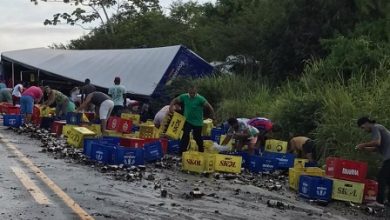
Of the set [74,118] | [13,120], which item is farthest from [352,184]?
[13,120]

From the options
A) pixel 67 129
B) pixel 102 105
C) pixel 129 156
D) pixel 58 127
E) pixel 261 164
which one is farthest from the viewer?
pixel 58 127

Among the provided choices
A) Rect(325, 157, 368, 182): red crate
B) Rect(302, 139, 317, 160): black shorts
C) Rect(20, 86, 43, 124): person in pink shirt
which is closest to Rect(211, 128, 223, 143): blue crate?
Rect(302, 139, 317, 160): black shorts

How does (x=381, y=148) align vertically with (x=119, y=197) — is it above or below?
above

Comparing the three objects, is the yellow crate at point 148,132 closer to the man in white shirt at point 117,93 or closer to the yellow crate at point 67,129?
the yellow crate at point 67,129

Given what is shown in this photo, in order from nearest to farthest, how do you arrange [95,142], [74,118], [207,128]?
[95,142] → [207,128] → [74,118]

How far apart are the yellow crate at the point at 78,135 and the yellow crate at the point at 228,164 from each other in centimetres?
366

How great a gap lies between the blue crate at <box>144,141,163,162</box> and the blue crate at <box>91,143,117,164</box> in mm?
998

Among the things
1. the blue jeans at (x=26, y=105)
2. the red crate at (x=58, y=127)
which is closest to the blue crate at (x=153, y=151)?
the red crate at (x=58, y=127)

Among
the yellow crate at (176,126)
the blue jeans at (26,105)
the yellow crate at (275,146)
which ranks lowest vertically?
the yellow crate at (275,146)

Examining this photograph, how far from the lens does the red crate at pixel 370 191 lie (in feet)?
34.5

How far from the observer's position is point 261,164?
13.3 metres

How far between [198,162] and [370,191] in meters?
3.58

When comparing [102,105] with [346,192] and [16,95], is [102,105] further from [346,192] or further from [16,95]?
[16,95]

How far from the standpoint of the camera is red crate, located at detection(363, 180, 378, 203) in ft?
34.5
